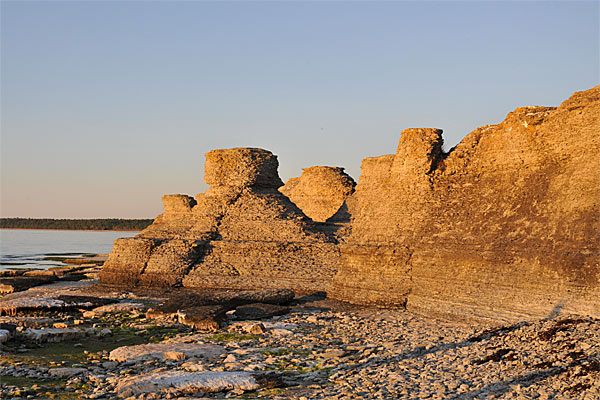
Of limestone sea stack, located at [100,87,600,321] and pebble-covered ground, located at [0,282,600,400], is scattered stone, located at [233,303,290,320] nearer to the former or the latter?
pebble-covered ground, located at [0,282,600,400]

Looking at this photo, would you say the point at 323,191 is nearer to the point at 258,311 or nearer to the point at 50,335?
the point at 258,311

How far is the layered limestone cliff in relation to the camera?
941 inches

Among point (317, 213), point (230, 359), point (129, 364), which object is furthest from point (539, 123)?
point (317, 213)

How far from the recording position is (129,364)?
11.1 meters

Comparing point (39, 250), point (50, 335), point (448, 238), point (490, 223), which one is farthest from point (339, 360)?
point (39, 250)

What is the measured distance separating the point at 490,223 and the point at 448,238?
54.2 inches

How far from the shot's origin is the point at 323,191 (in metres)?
46.1

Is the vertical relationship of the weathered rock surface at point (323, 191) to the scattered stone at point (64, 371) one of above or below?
above

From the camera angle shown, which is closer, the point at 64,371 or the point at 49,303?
the point at 64,371

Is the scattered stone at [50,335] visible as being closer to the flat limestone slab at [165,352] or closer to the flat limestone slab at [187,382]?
the flat limestone slab at [165,352]

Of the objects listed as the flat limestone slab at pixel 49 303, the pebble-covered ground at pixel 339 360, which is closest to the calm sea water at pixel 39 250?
the flat limestone slab at pixel 49 303

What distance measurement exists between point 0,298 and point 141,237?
713 cm

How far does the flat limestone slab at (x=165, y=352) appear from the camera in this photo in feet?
37.8

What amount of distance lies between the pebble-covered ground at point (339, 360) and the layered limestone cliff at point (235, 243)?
8084 millimetres
